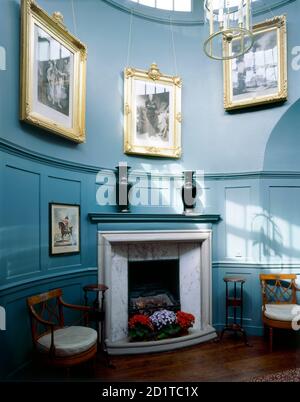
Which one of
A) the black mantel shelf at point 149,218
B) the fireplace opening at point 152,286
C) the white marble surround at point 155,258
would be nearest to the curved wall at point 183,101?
the black mantel shelf at point 149,218

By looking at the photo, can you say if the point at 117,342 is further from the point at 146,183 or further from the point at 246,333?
the point at 146,183

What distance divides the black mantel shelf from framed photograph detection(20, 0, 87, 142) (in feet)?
3.53

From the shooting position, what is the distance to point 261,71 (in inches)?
185

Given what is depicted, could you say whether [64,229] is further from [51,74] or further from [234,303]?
[234,303]

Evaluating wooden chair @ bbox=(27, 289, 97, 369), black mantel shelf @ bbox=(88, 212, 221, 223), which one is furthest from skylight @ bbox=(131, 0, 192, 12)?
wooden chair @ bbox=(27, 289, 97, 369)

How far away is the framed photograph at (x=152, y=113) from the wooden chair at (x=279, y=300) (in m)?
2.45

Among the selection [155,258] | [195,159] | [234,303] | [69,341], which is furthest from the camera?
[195,159]

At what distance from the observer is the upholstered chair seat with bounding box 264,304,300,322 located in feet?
13.3

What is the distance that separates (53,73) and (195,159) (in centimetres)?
249

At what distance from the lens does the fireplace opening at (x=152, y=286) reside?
4668 millimetres

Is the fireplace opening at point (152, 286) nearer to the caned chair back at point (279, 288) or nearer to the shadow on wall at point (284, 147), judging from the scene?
the caned chair back at point (279, 288)

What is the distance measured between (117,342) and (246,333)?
204 cm

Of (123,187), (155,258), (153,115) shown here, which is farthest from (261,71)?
(155,258)

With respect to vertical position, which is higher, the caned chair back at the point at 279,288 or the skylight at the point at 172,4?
the skylight at the point at 172,4
